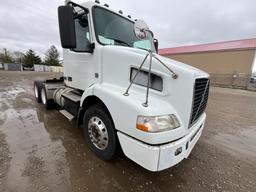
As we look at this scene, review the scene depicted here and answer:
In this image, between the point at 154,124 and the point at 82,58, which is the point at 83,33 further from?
the point at 154,124

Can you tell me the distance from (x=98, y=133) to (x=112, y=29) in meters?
2.02

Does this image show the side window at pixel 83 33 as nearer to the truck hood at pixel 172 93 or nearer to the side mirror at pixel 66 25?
the side mirror at pixel 66 25

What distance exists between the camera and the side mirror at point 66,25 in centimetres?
221

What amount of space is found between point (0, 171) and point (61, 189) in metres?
1.08

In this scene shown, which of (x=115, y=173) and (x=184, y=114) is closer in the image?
(x=184, y=114)

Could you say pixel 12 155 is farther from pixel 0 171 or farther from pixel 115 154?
pixel 115 154

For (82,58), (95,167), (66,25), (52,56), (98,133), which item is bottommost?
(95,167)

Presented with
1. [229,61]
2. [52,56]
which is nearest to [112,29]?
[229,61]

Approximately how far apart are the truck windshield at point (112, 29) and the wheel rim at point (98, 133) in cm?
144

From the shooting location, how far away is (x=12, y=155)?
2.52 meters

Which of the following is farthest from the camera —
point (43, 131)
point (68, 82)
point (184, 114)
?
point (68, 82)

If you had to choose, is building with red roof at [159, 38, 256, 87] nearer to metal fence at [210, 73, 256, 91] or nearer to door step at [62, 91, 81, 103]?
metal fence at [210, 73, 256, 91]

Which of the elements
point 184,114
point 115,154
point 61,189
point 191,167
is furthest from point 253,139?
point 61,189

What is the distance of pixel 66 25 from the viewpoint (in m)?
2.25
